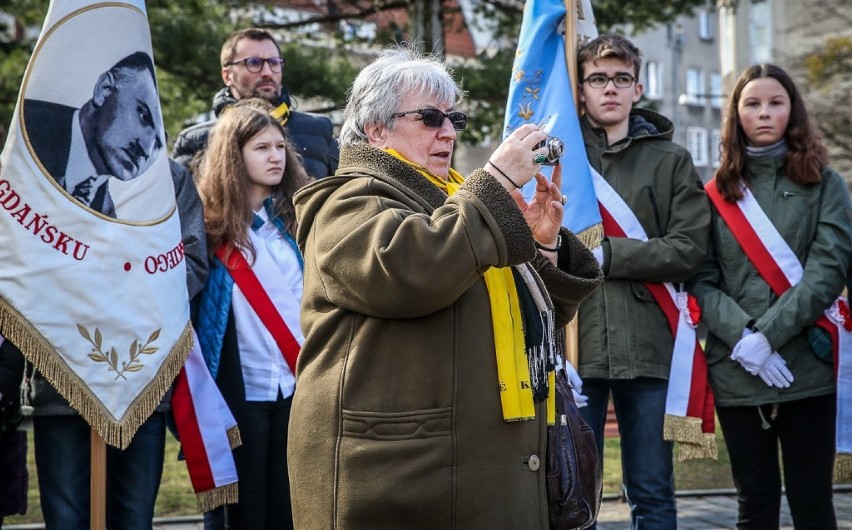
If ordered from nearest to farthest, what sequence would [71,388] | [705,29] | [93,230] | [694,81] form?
[71,388] → [93,230] → [694,81] → [705,29]

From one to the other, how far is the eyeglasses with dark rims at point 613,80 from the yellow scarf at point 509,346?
2.04m

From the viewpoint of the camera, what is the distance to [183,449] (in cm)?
496

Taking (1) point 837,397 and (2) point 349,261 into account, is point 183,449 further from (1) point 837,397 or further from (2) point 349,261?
(1) point 837,397

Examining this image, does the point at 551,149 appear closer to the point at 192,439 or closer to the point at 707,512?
the point at 192,439

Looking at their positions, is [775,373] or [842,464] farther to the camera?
[842,464]

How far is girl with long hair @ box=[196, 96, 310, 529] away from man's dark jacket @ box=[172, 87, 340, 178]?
50 centimetres

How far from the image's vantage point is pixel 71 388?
4.55m

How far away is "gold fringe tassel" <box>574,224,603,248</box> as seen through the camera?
504 cm

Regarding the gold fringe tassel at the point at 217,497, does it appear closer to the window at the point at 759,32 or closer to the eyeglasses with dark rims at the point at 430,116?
the eyeglasses with dark rims at the point at 430,116

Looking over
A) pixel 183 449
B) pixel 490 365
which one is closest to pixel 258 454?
pixel 183 449

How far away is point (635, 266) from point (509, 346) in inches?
71.5

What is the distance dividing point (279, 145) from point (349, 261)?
2290 mm

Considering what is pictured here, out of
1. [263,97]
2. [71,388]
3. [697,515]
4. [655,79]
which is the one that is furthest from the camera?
[655,79]

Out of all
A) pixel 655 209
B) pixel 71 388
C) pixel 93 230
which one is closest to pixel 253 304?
pixel 93 230
